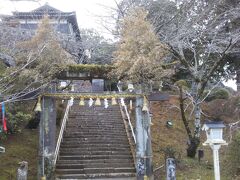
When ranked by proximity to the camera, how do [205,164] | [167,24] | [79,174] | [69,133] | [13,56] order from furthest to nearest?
[167,24] → [69,133] → [205,164] → [79,174] → [13,56]

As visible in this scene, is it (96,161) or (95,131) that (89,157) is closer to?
(96,161)

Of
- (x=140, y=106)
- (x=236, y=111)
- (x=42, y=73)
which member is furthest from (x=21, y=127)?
(x=236, y=111)

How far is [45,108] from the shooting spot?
15250 mm

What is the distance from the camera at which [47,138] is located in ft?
49.2

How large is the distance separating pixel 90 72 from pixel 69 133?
12.9 ft

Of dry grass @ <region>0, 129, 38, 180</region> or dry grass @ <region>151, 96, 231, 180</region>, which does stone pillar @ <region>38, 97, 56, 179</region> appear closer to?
dry grass @ <region>0, 129, 38, 180</region>

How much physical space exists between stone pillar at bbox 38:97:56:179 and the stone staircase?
69 centimetres

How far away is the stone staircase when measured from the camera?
15.4 metres

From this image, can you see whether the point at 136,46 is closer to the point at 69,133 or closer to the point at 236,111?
the point at 69,133

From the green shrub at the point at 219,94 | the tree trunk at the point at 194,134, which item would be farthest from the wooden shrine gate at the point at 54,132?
the green shrub at the point at 219,94

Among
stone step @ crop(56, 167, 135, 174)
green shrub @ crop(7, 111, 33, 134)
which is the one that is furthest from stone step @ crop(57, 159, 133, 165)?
green shrub @ crop(7, 111, 33, 134)

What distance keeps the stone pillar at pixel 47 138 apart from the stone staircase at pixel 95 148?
689 millimetres

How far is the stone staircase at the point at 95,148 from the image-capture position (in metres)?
15.4

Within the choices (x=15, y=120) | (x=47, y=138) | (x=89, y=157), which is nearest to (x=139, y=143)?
(x=89, y=157)
